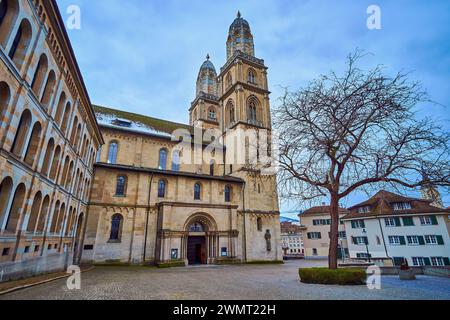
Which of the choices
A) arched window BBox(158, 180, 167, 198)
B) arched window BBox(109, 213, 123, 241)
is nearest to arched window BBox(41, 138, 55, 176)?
arched window BBox(109, 213, 123, 241)

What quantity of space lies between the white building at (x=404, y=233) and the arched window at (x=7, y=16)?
33.6 m

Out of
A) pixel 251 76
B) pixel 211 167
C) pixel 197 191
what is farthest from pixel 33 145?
pixel 251 76

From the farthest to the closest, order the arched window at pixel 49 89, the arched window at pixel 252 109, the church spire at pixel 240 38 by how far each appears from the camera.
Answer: the church spire at pixel 240 38, the arched window at pixel 252 109, the arched window at pixel 49 89

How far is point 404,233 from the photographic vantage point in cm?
3161

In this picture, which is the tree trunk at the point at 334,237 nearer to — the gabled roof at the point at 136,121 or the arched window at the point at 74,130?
the arched window at the point at 74,130

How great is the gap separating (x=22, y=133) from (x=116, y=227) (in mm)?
15029

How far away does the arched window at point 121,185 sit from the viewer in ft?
79.2

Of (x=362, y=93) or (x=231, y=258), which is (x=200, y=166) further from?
(x=362, y=93)

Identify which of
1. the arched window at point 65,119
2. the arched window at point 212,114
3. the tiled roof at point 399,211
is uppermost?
the arched window at point 212,114

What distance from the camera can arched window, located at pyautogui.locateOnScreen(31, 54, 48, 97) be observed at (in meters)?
11.2

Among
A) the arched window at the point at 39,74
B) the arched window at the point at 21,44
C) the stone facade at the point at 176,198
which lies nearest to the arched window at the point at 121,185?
the stone facade at the point at 176,198

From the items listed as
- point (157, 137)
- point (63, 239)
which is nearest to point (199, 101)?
point (157, 137)

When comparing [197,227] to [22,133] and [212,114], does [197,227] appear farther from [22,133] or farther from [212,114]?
[212,114]

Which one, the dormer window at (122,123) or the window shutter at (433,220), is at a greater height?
the dormer window at (122,123)
